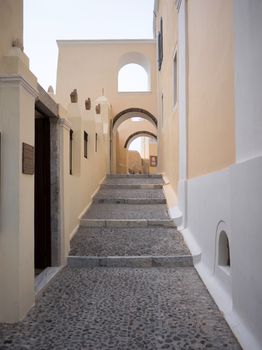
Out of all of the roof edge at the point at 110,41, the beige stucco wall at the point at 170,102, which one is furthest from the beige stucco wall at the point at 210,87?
the roof edge at the point at 110,41

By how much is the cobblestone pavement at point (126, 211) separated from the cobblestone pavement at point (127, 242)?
1.75ft

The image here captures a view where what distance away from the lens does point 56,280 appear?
4.24 metres

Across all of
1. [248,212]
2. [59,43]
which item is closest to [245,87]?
[248,212]

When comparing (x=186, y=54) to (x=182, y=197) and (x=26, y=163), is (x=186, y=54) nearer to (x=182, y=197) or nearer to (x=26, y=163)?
(x=182, y=197)

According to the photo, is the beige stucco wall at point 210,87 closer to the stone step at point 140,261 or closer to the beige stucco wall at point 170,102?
the stone step at point 140,261

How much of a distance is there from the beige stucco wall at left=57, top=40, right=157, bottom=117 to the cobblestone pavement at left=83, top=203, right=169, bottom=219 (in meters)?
7.48

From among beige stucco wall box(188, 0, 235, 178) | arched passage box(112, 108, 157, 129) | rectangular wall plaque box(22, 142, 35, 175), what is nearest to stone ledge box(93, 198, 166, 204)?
beige stucco wall box(188, 0, 235, 178)

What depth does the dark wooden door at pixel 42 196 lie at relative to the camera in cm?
468

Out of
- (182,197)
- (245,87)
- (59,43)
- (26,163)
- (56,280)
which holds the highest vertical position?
(59,43)

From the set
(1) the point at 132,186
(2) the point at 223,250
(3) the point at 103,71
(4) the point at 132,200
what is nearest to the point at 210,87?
(2) the point at 223,250

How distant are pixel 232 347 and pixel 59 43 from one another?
14715mm

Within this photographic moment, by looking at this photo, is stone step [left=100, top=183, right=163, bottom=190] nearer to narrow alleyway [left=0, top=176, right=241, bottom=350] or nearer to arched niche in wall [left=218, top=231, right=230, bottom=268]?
narrow alleyway [left=0, top=176, right=241, bottom=350]

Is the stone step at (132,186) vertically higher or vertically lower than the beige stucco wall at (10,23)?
lower

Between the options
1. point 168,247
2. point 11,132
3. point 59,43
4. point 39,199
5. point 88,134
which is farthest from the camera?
point 59,43
